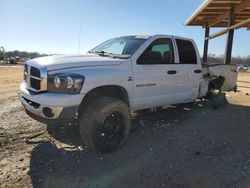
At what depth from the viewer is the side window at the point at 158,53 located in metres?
5.01

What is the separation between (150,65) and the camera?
506cm

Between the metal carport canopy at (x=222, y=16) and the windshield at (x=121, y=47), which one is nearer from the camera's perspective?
the windshield at (x=121, y=47)

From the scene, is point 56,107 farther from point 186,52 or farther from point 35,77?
point 186,52

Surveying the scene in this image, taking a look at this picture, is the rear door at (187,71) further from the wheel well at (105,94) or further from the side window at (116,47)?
the wheel well at (105,94)

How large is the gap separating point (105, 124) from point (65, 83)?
98cm

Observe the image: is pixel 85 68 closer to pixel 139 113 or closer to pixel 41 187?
pixel 41 187

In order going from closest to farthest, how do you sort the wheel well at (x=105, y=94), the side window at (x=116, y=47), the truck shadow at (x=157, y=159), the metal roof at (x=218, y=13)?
the truck shadow at (x=157, y=159)
the wheel well at (x=105, y=94)
the side window at (x=116, y=47)
the metal roof at (x=218, y=13)

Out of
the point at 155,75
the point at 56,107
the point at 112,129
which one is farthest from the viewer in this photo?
the point at 155,75

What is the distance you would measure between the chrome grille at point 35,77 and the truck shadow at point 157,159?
3.72 ft

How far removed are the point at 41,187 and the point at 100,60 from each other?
2.16 m

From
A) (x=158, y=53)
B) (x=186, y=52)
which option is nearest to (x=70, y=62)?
(x=158, y=53)

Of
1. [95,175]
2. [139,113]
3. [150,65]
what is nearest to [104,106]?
[95,175]

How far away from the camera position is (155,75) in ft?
17.0

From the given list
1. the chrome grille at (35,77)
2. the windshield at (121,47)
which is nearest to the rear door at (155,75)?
the windshield at (121,47)
